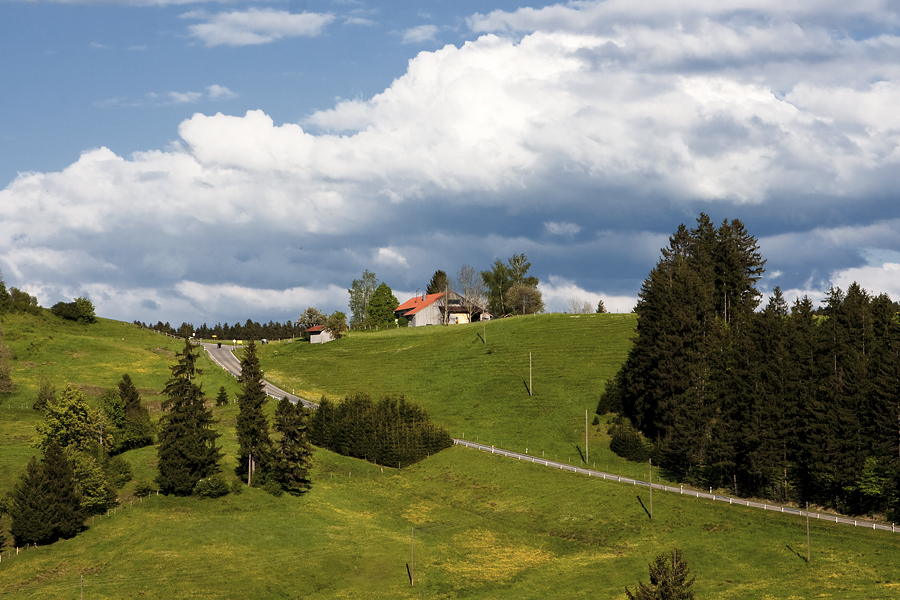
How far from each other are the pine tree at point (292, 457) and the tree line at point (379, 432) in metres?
16.2

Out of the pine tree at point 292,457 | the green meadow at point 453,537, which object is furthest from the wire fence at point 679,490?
the pine tree at point 292,457

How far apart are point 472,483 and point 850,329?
52.4m

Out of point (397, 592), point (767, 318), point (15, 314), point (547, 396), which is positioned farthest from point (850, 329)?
point (15, 314)

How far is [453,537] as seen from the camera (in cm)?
8869

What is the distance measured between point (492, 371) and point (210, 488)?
7253 cm

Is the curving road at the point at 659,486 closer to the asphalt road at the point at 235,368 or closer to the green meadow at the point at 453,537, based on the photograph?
the asphalt road at the point at 235,368

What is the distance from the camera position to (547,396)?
139 m

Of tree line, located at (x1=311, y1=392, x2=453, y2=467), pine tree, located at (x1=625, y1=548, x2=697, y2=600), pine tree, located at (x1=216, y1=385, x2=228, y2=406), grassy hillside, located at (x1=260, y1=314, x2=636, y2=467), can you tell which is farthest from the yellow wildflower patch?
pine tree, located at (x1=216, y1=385, x2=228, y2=406)

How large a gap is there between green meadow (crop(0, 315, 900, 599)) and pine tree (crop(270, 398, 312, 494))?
8.24 ft

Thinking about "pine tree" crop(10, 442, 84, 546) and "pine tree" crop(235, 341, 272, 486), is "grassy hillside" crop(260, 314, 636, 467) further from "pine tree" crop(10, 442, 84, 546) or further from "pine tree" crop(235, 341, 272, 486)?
"pine tree" crop(10, 442, 84, 546)

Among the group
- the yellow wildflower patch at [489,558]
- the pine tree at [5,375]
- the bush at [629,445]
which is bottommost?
the yellow wildflower patch at [489,558]

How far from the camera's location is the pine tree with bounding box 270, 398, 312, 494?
99.6 metres

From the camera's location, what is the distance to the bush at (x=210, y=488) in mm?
93062

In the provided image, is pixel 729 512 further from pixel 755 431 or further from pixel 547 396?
pixel 547 396
